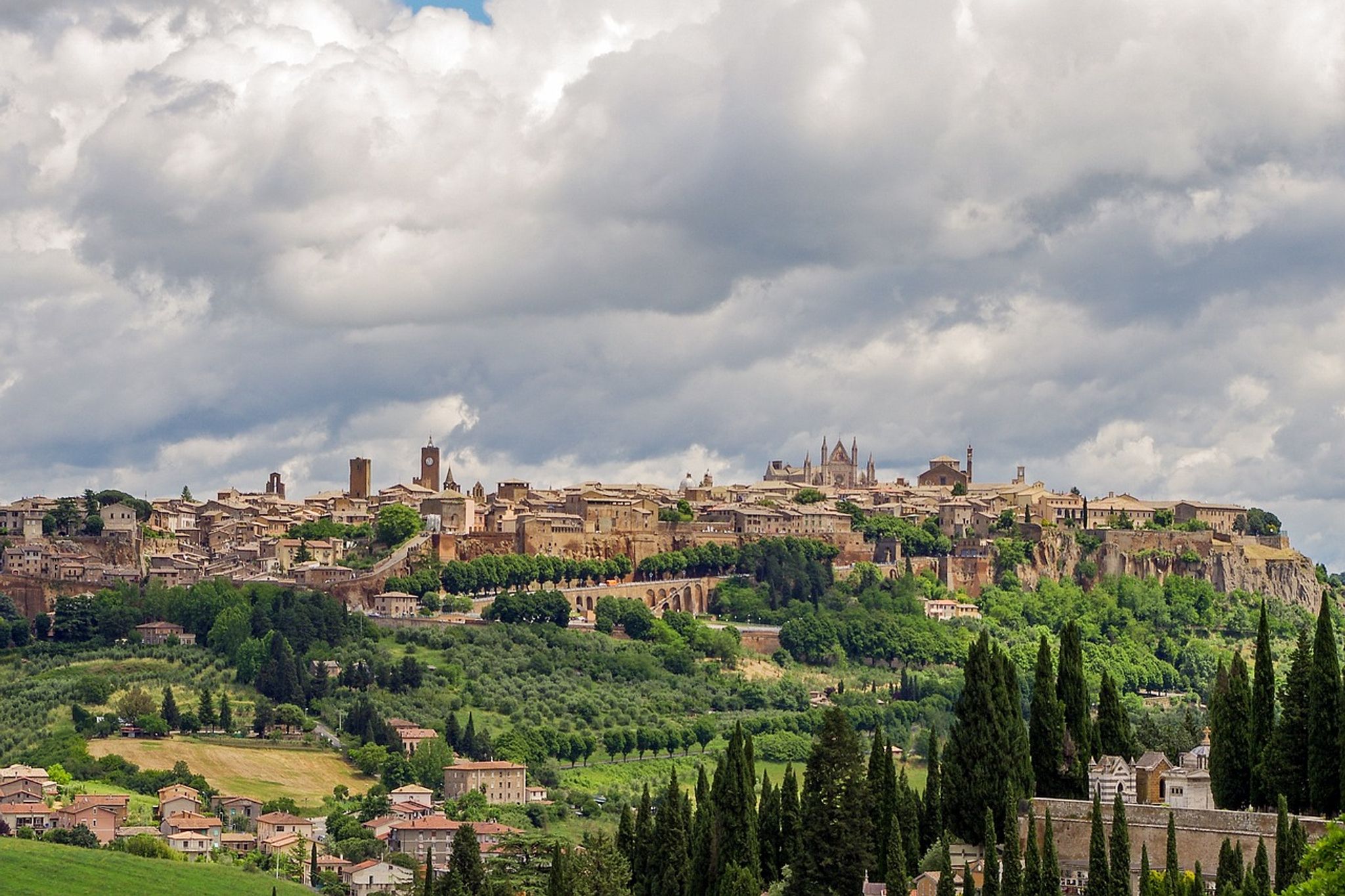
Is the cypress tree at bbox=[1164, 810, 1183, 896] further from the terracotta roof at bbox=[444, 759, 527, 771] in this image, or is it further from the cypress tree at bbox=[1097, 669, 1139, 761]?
the terracotta roof at bbox=[444, 759, 527, 771]

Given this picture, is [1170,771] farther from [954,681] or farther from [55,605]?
[55,605]

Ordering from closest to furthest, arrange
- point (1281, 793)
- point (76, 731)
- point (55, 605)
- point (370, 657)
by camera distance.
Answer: point (1281, 793)
point (76, 731)
point (370, 657)
point (55, 605)

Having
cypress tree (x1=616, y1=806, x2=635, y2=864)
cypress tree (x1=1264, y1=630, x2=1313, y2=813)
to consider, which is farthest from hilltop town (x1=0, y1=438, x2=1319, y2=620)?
cypress tree (x1=1264, y1=630, x2=1313, y2=813)

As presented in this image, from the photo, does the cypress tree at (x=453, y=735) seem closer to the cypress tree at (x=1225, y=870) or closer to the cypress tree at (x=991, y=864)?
the cypress tree at (x=991, y=864)

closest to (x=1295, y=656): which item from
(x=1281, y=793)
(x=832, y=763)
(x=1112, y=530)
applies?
(x=1281, y=793)

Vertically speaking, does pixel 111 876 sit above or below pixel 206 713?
below

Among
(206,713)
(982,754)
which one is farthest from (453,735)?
(982,754)

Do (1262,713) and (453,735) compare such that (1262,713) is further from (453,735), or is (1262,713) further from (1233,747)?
(453,735)
